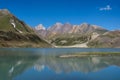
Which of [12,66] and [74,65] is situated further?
[74,65]

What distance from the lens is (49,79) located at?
46.2 meters

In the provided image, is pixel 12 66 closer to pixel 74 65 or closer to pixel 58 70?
pixel 58 70

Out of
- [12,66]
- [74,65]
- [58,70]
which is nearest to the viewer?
[58,70]

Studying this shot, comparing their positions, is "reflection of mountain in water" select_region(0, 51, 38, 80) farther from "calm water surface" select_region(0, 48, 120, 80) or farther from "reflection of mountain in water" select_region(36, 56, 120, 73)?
"reflection of mountain in water" select_region(36, 56, 120, 73)

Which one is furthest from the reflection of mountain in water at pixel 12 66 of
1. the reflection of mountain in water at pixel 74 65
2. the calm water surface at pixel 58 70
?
the reflection of mountain in water at pixel 74 65

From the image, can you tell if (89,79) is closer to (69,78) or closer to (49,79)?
(69,78)

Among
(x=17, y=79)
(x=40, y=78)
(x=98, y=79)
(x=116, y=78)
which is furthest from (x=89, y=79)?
(x=17, y=79)

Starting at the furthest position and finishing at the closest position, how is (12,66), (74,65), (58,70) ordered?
1. (74,65)
2. (12,66)
3. (58,70)

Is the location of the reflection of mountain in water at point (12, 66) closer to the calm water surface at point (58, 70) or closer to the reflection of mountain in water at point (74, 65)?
the calm water surface at point (58, 70)

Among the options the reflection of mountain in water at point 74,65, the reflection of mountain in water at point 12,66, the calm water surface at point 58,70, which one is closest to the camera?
the calm water surface at point 58,70

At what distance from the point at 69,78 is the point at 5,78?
12.5 metres

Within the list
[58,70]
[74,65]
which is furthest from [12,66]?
[74,65]

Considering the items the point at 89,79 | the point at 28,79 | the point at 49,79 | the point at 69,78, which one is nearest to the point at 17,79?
A: the point at 28,79

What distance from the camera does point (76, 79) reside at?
46.8 m
